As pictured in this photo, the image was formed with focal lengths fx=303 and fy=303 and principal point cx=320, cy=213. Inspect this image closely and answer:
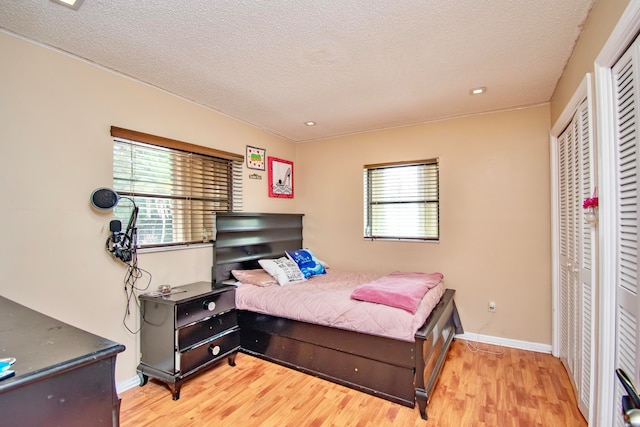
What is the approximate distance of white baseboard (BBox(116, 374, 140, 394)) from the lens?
2.35 metres

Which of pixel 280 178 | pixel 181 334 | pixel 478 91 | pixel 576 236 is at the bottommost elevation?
pixel 181 334

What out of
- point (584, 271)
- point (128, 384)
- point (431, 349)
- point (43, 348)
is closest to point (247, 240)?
point (128, 384)

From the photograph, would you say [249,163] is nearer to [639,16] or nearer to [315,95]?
[315,95]

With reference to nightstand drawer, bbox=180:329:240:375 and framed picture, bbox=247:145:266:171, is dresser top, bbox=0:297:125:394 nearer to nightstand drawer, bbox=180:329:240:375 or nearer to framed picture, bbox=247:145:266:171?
nightstand drawer, bbox=180:329:240:375

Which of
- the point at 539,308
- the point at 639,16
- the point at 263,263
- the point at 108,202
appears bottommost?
the point at 539,308

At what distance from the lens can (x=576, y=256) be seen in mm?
2195

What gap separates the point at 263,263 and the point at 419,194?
2.01 m

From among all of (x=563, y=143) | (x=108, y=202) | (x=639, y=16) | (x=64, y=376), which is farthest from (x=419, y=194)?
(x=64, y=376)

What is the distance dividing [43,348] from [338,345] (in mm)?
1934

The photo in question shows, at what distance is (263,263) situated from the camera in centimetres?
328

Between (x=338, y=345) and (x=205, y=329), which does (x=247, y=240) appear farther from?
(x=338, y=345)

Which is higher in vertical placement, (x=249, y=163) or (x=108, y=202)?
(x=249, y=163)

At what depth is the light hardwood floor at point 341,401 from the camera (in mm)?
2018

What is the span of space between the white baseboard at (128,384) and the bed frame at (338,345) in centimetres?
90
